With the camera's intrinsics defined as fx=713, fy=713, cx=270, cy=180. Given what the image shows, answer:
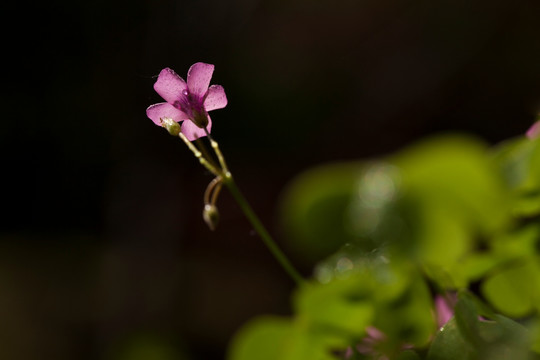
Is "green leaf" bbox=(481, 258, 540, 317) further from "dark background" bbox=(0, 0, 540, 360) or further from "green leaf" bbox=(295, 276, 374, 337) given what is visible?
"dark background" bbox=(0, 0, 540, 360)

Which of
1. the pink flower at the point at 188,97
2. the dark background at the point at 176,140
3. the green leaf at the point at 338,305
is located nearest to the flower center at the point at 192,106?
the pink flower at the point at 188,97

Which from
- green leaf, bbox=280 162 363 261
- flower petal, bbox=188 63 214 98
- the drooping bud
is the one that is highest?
flower petal, bbox=188 63 214 98

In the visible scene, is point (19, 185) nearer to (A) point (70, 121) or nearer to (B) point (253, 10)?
(A) point (70, 121)

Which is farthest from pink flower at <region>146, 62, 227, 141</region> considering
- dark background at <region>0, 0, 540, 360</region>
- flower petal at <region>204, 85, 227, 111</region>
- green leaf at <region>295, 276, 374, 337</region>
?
dark background at <region>0, 0, 540, 360</region>

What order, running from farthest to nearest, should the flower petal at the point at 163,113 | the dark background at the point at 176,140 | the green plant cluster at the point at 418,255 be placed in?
the dark background at the point at 176,140
the flower petal at the point at 163,113
the green plant cluster at the point at 418,255

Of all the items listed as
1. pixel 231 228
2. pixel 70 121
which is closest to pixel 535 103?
pixel 231 228

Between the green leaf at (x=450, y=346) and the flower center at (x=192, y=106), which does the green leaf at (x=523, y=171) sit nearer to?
the green leaf at (x=450, y=346)
